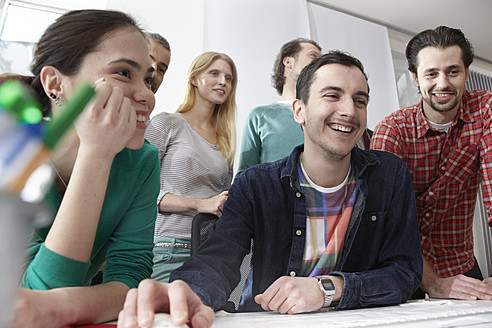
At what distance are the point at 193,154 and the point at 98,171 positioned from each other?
38.5 inches

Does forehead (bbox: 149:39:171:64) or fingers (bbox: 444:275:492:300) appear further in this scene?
forehead (bbox: 149:39:171:64)

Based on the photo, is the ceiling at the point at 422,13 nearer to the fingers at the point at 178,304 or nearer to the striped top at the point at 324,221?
the striped top at the point at 324,221

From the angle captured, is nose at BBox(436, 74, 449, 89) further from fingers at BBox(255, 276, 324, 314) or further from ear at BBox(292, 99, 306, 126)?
fingers at BBox(255, 276, 324, 314)

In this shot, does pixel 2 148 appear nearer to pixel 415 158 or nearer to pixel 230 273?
pixel 230 273

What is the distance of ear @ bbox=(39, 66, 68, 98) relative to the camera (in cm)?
84

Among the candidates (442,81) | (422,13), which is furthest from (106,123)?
(422,13)

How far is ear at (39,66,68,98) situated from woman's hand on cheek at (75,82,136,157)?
0.91 feet

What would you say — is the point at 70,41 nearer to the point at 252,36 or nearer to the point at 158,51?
the point at 158,51

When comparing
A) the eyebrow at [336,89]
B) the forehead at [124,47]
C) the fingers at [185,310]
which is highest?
the eyebrow at [336,89]

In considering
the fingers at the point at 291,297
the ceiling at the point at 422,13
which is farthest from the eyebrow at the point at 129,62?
the ceiling at the point at 422,13

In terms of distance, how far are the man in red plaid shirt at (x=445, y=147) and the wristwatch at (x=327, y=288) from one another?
836mm

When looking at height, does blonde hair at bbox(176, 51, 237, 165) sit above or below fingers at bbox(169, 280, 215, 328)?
above

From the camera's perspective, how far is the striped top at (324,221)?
3.66 ft

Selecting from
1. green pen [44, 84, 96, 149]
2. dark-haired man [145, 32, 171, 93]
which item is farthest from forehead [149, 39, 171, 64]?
green pen [44, 84, 96, 149]
